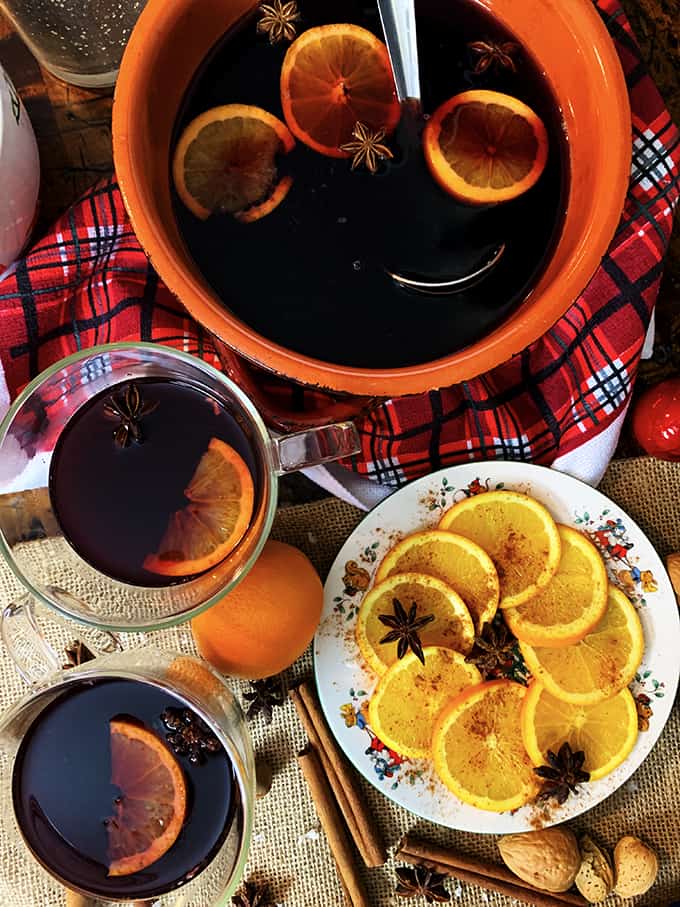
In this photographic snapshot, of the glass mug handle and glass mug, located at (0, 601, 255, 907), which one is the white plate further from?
the glass mug handle

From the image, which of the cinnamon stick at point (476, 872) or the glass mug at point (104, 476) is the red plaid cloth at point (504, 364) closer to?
the glass mug at point (104, 476)

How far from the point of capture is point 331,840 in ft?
3.55

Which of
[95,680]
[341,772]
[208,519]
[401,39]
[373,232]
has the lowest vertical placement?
[341,772]

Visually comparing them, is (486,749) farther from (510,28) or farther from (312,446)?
(510,28)

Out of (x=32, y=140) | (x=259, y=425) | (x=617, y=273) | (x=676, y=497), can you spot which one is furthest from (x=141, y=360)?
(x=676, y=497)

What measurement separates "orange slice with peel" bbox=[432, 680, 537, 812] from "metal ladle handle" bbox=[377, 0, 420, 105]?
0.67 meters

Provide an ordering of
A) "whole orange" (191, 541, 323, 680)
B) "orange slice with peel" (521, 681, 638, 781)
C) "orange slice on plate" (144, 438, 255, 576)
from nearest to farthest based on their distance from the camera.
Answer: "orange slice on plate" (144, 438, 255, 576) < "whole orange" (191, 541, 323, 680) < "orange slice with peel" (521, 681, 638, 781)

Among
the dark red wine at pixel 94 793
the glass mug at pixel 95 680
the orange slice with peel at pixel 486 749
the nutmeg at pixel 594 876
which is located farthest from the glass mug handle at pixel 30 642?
the nutmeg at pixel 594 876

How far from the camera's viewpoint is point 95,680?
93cm

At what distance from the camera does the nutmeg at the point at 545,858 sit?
3.47ft

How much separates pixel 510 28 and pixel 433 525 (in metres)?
0.56

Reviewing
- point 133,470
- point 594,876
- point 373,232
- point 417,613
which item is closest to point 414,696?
Result: point 417,613

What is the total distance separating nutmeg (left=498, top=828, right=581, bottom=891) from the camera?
1059 millimetres

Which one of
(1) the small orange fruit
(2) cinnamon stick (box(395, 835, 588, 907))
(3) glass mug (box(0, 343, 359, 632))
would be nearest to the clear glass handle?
(3) glass mug (box(0, 343, 359, 632))
